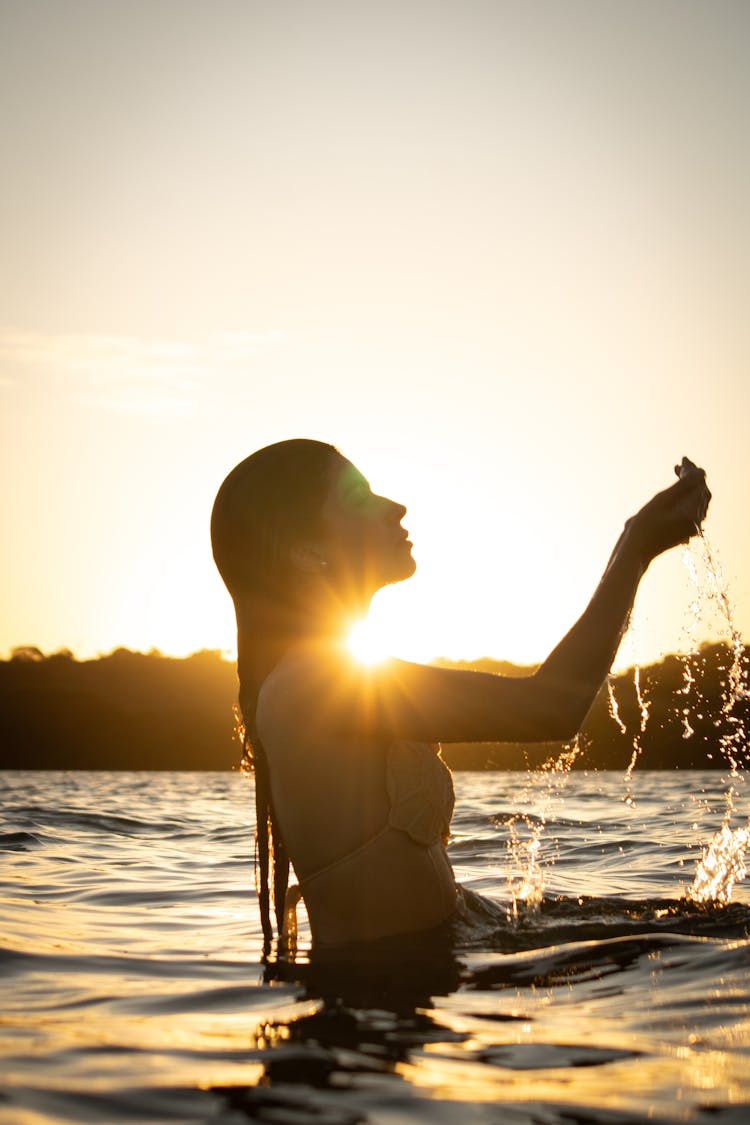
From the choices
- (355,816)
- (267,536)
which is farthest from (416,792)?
(267,536)

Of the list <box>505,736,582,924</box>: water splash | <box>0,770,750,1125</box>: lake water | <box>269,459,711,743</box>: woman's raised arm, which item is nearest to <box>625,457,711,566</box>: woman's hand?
<box>269,459,711,743</box>: woman's raised arm

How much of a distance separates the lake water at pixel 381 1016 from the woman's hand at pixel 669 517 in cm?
127

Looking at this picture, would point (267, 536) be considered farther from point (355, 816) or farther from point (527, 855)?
point (527, 855)

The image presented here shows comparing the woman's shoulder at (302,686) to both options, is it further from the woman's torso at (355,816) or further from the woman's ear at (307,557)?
the woman's ear at (307,557)

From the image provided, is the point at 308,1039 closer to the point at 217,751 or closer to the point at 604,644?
the point at 604,644

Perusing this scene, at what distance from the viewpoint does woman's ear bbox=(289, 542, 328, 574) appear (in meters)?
3.84

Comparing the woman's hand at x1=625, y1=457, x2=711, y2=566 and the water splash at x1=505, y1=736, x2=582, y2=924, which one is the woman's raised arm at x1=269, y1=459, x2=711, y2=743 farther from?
the water splash at x1=505, y1=736, x2=582, y2=924

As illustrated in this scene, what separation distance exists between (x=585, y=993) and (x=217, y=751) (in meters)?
59.4

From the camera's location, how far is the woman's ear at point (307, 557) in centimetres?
384

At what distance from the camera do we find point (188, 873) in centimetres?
775

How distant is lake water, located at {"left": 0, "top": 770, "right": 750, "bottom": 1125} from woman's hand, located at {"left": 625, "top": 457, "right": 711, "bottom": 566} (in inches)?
50.0

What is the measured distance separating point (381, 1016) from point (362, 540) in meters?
1.47

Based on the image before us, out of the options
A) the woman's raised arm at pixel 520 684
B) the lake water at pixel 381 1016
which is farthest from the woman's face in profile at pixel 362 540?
the lake water at pixel 381 1016

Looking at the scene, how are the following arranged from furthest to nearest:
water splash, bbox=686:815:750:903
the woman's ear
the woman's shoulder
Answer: water splash, bbox=686:815:750:903, the woman's ear, the woman's shoulder
